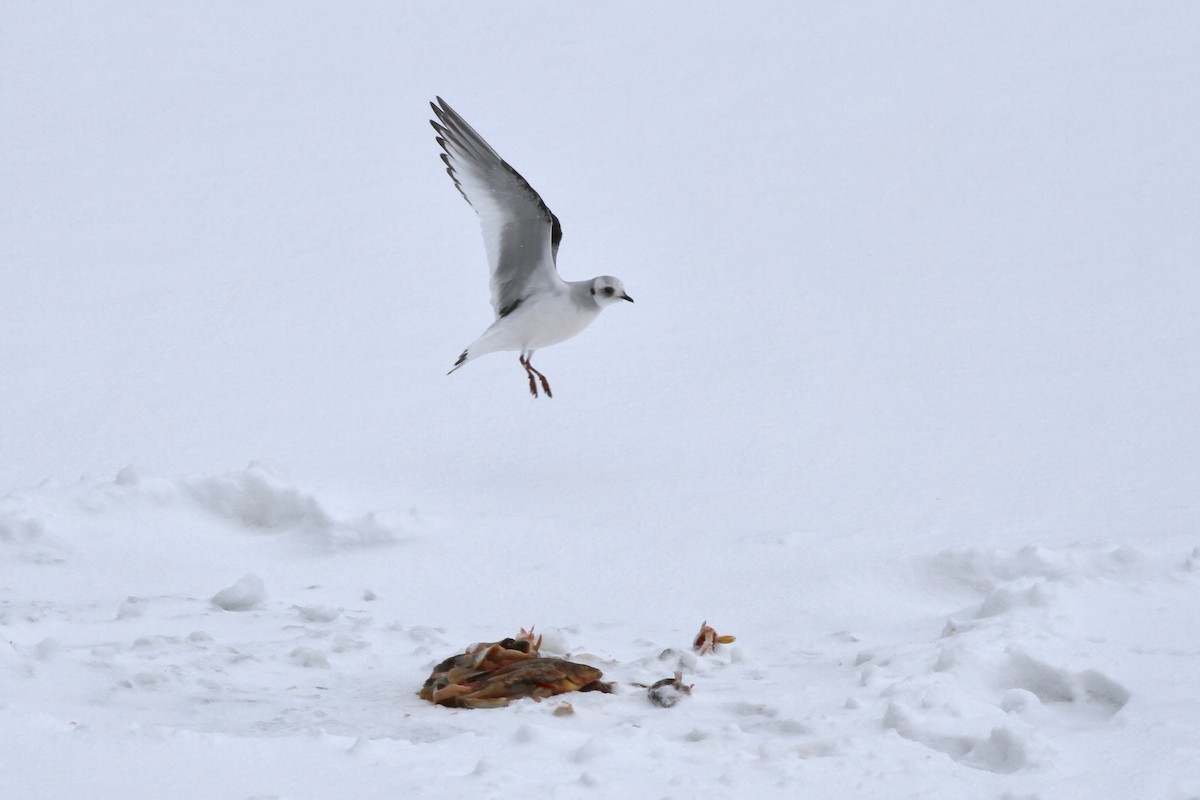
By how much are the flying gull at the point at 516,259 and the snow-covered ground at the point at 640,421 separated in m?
0.49

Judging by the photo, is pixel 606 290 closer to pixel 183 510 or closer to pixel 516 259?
pixel 516 259

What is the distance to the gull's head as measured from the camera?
21.0ft

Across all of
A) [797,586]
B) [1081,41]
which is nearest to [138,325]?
[797,586]

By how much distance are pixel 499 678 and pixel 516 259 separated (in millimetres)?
3182

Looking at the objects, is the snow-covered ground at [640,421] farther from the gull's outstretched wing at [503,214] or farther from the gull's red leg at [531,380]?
the gull's outstretched wing at [503,214]

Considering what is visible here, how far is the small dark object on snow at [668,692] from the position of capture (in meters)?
3.43

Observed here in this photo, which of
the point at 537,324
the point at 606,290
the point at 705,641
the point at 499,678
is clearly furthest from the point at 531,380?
the point at 499,678

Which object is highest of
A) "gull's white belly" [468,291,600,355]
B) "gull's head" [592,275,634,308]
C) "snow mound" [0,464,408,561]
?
"gull's head" [592,275,634,308]

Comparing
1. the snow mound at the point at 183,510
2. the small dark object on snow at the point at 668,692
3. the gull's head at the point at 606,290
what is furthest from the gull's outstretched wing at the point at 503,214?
the small dark object on snow at the point at 668,692

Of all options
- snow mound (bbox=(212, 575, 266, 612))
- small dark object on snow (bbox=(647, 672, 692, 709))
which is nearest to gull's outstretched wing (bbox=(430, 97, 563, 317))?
snow mound (bbox=(212, 575, 266, 612))

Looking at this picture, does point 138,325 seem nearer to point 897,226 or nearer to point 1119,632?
point 897,226

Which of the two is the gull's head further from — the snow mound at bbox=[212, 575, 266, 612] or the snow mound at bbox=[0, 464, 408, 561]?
the snow mound at bbox=[212, 575, 266, 612]

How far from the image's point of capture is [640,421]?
659cm

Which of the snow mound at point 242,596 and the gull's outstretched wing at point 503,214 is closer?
the snow mound at point 242,596
